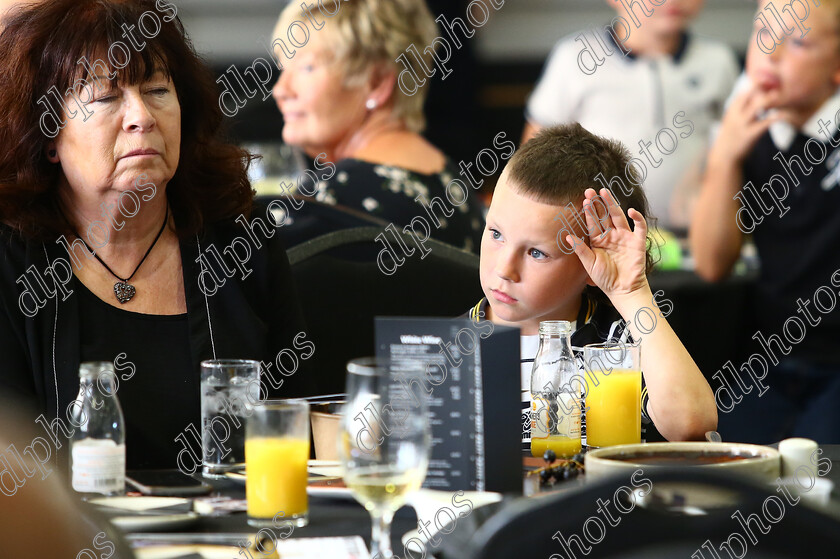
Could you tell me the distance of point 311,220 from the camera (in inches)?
85.8

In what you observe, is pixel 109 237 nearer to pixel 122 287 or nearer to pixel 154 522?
pixel 122 287

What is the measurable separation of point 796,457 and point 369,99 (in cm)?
203

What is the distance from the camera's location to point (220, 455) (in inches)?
47.8

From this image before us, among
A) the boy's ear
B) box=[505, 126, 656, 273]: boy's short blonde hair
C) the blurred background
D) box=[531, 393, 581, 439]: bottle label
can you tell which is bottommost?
box=[531, 393, 581, 439]: bottle label

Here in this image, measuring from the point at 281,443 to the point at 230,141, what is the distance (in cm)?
119

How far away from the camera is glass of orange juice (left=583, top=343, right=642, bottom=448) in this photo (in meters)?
1.26

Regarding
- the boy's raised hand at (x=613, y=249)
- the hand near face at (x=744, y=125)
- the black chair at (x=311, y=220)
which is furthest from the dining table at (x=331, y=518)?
the hand near face at (x=744, y=125)

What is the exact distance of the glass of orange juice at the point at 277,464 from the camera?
3.29 ft

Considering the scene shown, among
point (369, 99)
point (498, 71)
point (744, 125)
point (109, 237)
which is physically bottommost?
point (109, 237)

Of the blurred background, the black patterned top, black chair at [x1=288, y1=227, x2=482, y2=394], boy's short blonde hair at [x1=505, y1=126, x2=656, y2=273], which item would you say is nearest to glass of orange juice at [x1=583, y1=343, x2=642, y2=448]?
boy's short blonde hair at [x1=505, y1=126, x2=656, y2=273]

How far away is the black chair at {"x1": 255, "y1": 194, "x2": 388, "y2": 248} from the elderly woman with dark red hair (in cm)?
33

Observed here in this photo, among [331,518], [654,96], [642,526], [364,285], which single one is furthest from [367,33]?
[642,526]

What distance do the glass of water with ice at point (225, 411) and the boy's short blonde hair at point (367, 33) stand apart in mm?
1747

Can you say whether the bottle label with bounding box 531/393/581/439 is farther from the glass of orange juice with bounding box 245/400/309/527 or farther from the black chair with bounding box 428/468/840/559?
the black chair with bounding box 428/468/840/559
